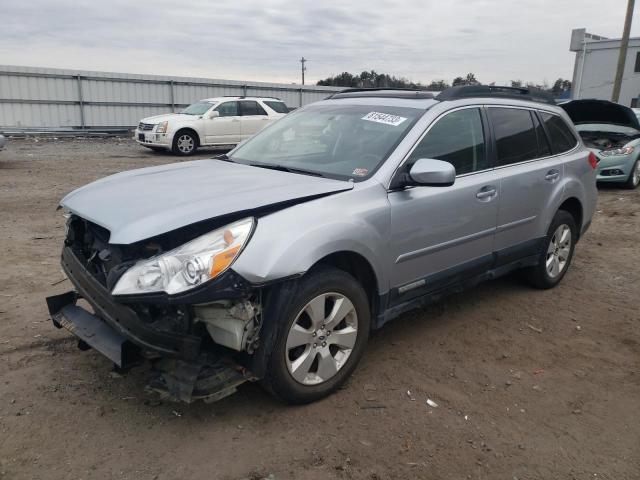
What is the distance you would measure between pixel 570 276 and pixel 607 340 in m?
1.62

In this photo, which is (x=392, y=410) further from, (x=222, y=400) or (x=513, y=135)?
(x=513, y=135)

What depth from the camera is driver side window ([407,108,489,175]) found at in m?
3.68

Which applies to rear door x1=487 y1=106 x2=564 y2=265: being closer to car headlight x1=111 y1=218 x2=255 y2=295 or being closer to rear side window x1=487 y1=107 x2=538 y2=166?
rear side window x1=487 y1=107 x2=538 y2=166

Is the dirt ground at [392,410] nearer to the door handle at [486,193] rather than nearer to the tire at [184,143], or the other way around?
the door handle at [486,193]

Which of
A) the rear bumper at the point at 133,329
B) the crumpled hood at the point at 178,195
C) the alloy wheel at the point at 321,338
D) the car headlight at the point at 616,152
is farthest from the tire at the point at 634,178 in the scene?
Answer: the rear bumper at the point at 133,329

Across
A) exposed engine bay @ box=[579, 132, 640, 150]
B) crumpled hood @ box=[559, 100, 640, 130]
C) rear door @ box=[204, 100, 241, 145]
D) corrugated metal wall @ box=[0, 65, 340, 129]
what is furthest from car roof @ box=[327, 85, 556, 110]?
corrugated metal wall @ box=[0, 65, 340, 129]

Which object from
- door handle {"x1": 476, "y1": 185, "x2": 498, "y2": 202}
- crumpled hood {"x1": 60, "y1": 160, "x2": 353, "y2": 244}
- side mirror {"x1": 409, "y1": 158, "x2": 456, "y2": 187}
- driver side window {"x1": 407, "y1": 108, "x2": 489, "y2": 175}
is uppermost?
driver side window {"x1": 407, "y1": 108, "x2": 489, "y2": 175}

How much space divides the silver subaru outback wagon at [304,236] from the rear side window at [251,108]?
1264 centimetres

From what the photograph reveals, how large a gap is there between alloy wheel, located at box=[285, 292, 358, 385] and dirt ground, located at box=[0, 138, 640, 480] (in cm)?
22

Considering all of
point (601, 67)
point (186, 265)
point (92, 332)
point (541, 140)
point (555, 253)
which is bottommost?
point (555, 253)

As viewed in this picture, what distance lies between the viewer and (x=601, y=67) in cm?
3606

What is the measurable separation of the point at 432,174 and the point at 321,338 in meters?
1.18

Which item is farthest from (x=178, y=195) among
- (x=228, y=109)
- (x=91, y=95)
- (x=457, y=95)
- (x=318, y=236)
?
(x=91, y=95)

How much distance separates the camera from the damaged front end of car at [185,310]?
8.44 feet
